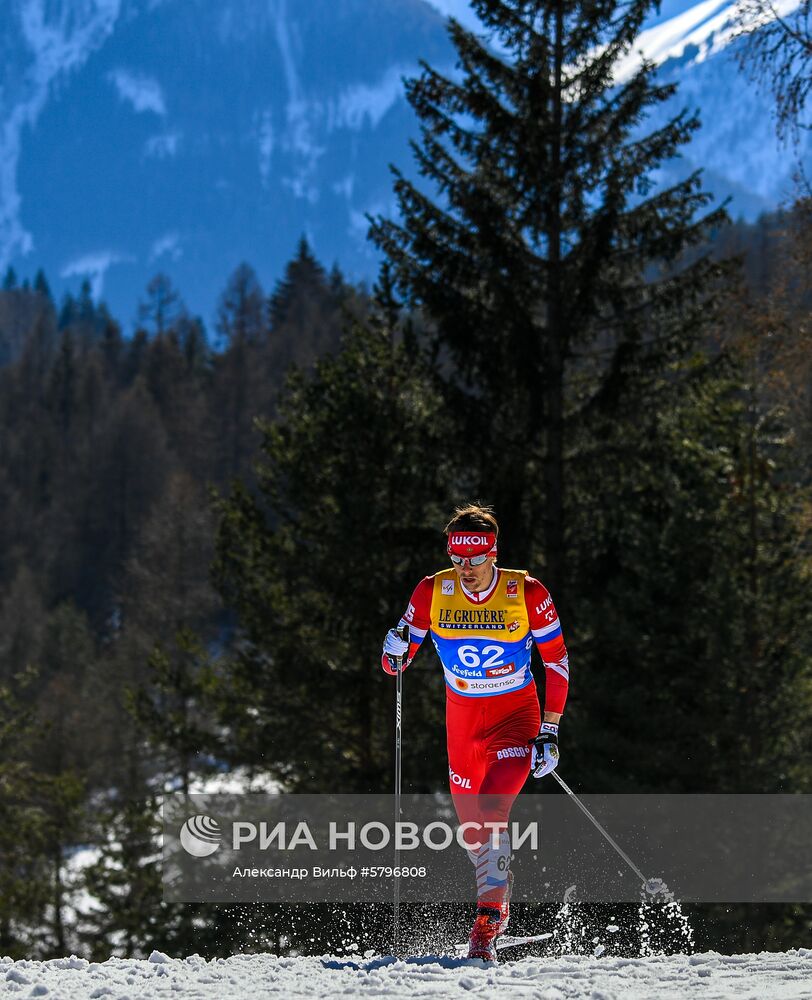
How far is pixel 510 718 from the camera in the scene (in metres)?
6.96

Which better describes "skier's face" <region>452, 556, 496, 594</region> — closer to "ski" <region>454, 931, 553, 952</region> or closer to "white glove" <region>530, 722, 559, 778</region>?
"white glove" <region>530, 722, 559, 778</region>

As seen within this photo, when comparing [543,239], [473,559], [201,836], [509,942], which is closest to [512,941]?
[509,942]

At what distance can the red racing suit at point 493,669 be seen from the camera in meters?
6.83

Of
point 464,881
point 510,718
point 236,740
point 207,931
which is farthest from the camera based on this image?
point 236,740

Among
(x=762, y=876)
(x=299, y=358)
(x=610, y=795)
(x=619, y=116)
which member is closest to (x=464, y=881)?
(x=610, y=795)

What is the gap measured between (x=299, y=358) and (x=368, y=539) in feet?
182

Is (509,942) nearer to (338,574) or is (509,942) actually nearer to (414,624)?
(414,624)

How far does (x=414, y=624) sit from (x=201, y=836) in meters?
5.19

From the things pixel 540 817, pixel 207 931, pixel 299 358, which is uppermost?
pixel 299 358

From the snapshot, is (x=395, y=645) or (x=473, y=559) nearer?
(x=473, y=559)

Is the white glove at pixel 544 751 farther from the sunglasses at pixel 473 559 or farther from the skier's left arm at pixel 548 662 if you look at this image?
the sunglasses at pixel 473 559

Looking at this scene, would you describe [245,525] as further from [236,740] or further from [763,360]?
[763,360]

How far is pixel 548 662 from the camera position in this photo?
703 cm

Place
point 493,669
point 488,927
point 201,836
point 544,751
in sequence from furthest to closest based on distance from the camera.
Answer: point 201,836
point 493,669
point 544,751
point 488,927
